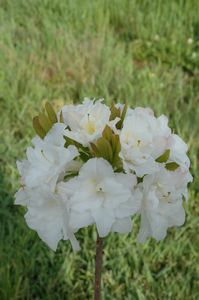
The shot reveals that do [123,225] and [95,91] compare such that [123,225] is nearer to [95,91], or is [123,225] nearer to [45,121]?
[45,121]

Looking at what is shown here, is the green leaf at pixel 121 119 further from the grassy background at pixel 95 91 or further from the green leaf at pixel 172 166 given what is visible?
the grassy background at pixel 95 91

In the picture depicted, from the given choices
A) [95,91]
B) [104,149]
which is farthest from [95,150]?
[95,91]

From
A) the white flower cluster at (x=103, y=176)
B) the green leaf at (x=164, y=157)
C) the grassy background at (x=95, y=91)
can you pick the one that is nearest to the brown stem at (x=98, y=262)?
the white flower cluster at (x=103, y=176)

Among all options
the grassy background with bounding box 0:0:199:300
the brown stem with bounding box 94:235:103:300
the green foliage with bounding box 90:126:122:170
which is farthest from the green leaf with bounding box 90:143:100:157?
the grassy background with bounding box 0:0:199:300

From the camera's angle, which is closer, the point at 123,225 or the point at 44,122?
the point at 123,225

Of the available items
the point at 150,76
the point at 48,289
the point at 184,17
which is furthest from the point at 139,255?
the point at 184,17

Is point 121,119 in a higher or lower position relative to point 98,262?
higher

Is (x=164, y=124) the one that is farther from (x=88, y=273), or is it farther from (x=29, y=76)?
(x=29, y=76)
